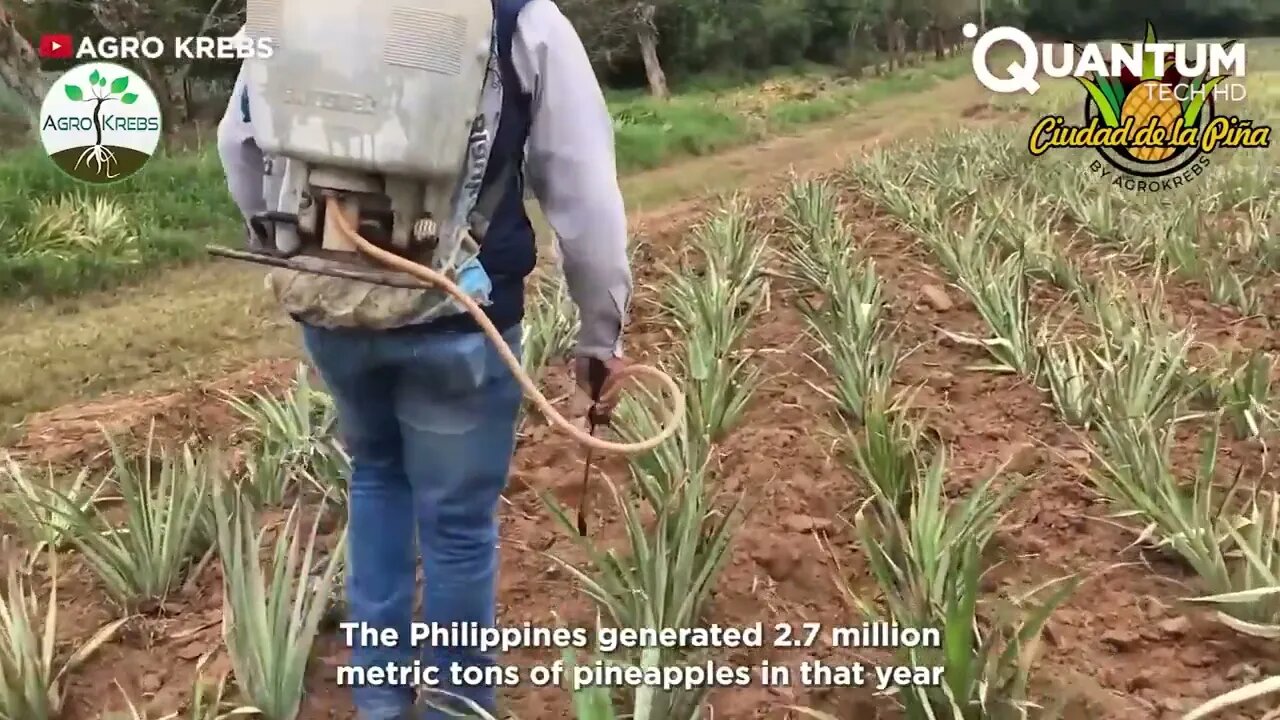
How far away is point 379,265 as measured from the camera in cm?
83

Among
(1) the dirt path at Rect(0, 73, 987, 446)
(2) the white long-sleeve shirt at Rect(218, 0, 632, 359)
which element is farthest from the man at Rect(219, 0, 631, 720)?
(1) the dirt path at Rect(0, 73, 987, 446)

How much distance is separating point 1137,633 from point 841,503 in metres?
0.42

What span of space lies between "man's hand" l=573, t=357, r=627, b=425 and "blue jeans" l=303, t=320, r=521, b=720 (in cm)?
6

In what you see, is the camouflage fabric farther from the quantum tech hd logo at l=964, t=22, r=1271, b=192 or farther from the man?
the quantum tech hd logo at l=964, t=22, r=1271, b=192

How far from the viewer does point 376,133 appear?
78cm

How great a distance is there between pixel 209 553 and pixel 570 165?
758 millimetres

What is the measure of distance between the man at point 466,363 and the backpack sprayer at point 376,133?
4cm

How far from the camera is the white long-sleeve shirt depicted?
0.83m

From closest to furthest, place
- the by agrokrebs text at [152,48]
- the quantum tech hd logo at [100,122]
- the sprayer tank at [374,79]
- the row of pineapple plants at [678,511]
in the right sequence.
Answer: the sprayer tank at [374,79] → the row of pineapple plants at [678,511] → the by agrokrebs text at [152,48] → the quantum tech hd logo at [100,122]

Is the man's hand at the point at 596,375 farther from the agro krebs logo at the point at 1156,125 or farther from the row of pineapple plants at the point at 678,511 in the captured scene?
the agro krebs logo at the point at 1156,125

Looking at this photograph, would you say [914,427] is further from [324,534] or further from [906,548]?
[324,534]

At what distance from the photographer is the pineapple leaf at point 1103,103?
8.43ft

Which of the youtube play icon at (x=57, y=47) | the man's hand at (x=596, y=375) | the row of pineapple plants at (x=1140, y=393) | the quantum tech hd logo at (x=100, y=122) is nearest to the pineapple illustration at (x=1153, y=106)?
the row of pineapple plants at (x=1140, y=393)

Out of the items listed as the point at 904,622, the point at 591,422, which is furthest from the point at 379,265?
the point at 904,622
